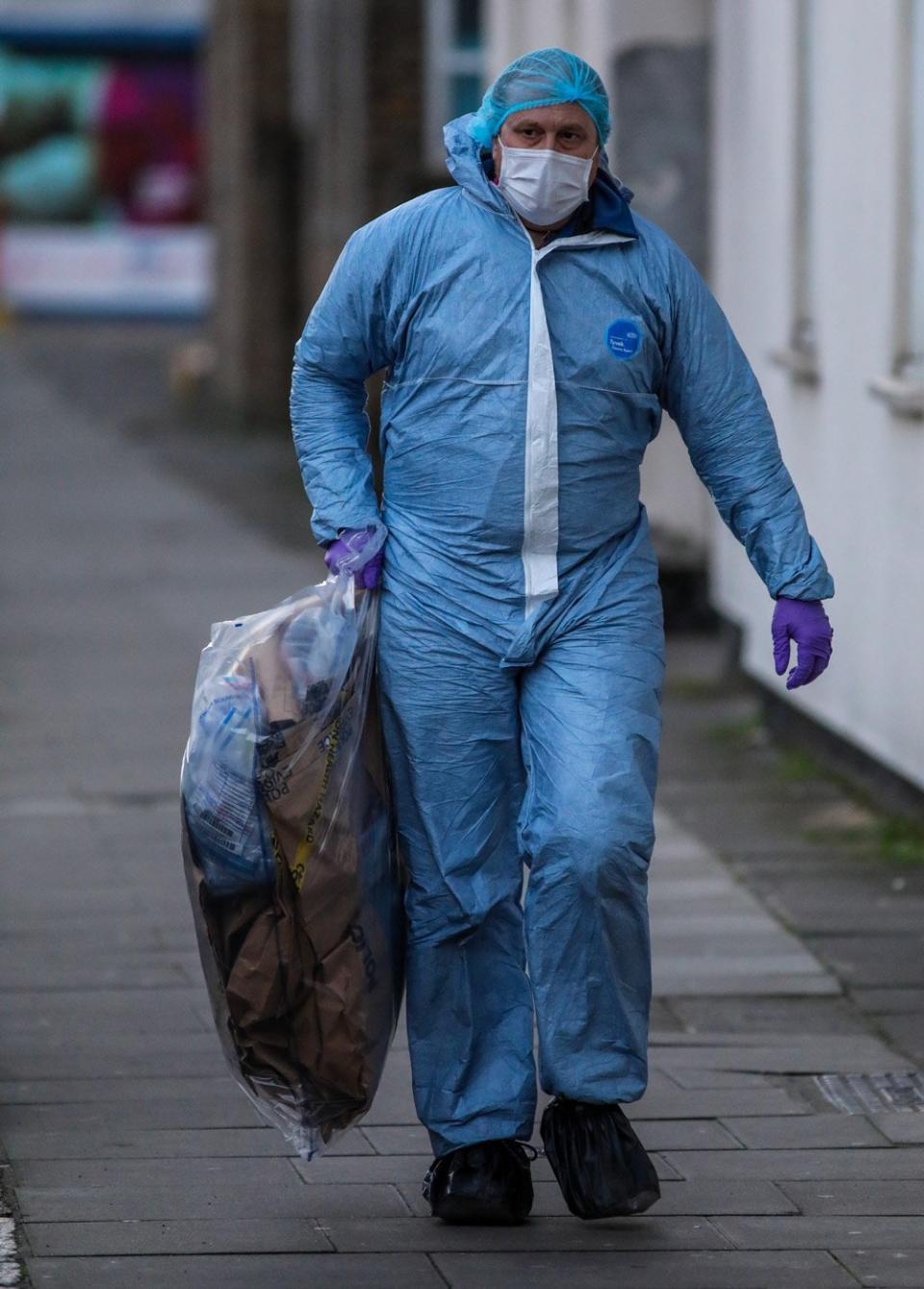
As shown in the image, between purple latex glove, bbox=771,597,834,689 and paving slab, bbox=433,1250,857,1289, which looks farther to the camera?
purple latex glove, bbox=771,597,834,689

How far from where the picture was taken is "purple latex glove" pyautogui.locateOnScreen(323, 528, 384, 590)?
432 centimetres

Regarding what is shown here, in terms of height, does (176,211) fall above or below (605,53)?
below

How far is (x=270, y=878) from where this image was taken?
4.22 metres

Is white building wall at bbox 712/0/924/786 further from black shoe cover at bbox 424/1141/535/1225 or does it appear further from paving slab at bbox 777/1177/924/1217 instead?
black shoe cover at bbox 424/1141/535/1225

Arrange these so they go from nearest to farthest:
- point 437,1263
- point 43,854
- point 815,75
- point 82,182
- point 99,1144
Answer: point 437,1263 < point 99,1144 < point 43,854 < point 815,75 < point 82,182

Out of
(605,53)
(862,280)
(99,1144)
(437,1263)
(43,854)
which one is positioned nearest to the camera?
(437,1263)

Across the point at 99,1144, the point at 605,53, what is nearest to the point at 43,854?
the point at 99,1144

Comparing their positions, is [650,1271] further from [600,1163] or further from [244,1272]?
[244,1272]

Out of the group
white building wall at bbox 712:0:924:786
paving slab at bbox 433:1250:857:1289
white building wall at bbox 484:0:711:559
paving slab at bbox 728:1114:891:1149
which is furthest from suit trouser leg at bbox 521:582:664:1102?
white building wall at bbox 484:0:711:559

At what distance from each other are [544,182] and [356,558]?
2.24 ft

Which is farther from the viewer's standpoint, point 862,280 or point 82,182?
point 82,182

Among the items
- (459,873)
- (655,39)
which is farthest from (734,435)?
(655,39)

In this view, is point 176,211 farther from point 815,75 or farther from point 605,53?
point 815,75

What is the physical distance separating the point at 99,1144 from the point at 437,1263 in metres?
0.90
